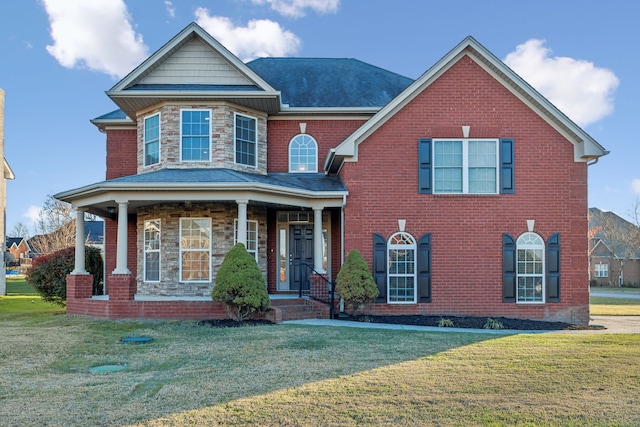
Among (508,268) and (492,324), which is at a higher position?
(508,268)

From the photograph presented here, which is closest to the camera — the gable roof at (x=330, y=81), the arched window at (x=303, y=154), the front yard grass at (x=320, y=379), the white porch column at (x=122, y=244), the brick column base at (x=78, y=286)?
the front yard grass at (x=320, y=379)

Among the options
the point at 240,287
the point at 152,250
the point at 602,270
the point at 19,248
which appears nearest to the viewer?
the point at 240,287

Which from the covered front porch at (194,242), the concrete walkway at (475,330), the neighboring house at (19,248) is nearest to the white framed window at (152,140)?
the covered front porch at (194,242)

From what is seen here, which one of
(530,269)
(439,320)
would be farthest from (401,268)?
(530,269)

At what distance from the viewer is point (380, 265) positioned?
571 inches

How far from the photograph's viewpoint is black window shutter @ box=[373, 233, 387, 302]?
1447 centimetres

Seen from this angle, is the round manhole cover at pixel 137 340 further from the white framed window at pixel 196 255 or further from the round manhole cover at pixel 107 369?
the white framed window at pixel 196 255

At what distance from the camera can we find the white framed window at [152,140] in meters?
16.0

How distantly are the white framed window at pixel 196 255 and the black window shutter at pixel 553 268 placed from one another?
373 inches

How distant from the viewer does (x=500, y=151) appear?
14703 mm

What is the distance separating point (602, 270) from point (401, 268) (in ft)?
145

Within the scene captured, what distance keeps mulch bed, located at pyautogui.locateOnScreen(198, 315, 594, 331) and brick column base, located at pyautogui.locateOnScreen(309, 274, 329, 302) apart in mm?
925

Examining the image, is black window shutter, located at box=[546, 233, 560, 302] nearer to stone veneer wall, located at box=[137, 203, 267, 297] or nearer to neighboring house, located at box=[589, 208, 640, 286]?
stone veneer wall, located at box=[137, 203, 267, 297]

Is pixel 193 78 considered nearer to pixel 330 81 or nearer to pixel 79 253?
pixel 330 81
